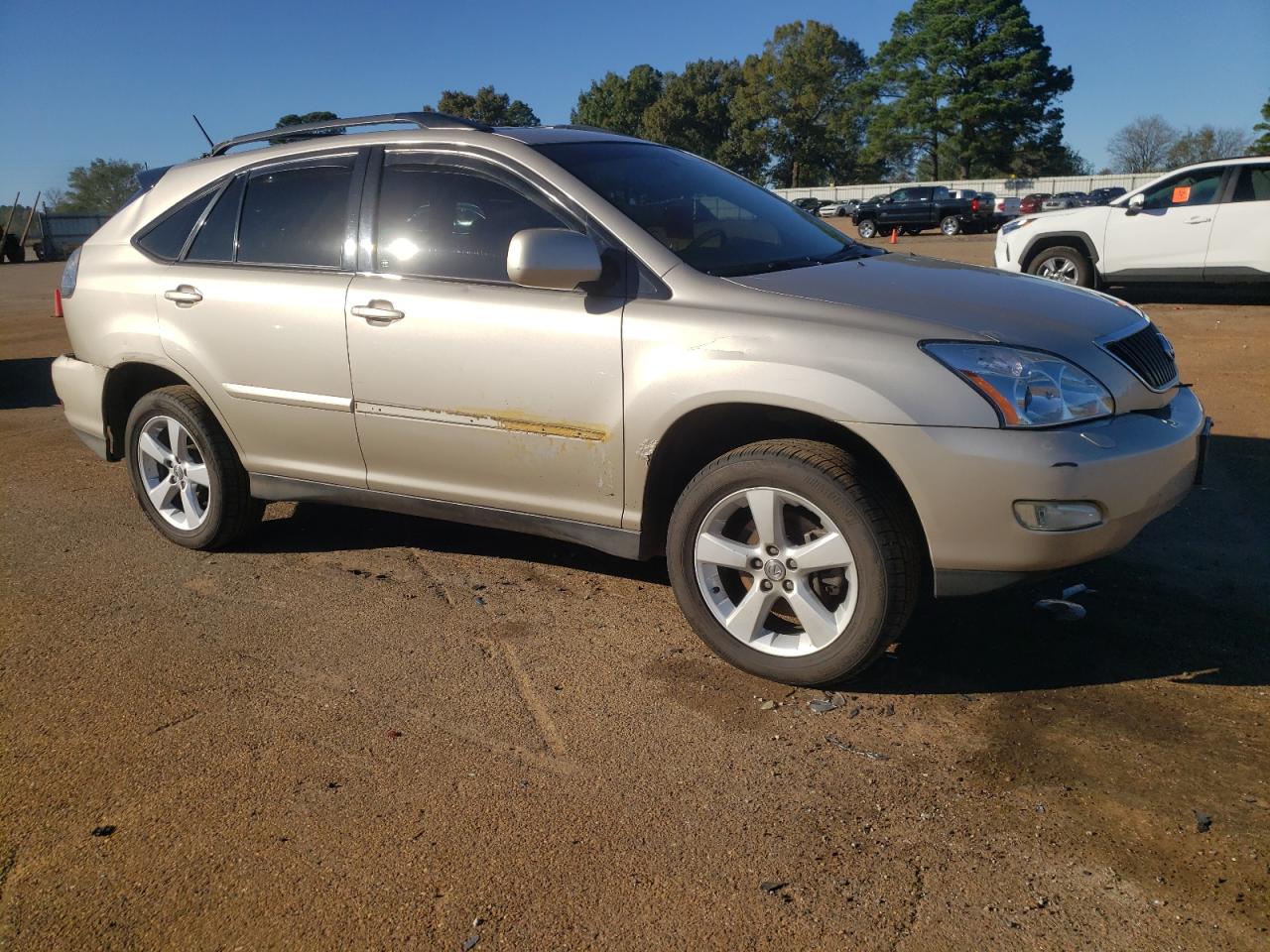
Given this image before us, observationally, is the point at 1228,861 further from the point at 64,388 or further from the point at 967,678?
the point at 64,388

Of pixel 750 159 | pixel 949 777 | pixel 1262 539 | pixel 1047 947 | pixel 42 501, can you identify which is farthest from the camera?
pixel 750 159

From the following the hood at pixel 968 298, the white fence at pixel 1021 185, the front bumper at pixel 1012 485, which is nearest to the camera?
the front bumper at pixel 1012 485

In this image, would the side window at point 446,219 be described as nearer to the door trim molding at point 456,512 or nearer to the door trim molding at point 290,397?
the door trim molding at point 290,397

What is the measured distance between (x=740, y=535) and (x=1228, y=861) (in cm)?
164

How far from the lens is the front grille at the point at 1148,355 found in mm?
3377

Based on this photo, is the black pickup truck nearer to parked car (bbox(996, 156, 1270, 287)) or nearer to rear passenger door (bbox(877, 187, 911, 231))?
rear passenger door (bbox(877, 187, 911, 231))

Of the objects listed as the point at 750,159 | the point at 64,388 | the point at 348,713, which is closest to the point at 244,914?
the point at 348,713

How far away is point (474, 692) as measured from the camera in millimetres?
3459

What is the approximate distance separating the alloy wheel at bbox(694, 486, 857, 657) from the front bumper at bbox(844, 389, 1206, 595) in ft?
0.97

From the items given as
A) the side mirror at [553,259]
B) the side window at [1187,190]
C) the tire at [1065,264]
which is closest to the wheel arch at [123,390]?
the side mirror at [553,259]

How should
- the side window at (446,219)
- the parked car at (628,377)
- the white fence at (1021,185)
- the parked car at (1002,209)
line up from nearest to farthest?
1. the parked car at (628,377)
2. the side window at (446,219)
3. the parked car at (1002,209)
4. the white fence at (1021,185)

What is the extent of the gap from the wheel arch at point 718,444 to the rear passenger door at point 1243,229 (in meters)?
10.2

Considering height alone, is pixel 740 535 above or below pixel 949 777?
above

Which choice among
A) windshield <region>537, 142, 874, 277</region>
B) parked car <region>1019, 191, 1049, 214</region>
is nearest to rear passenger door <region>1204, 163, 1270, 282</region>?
windshield <region>537, 142, 874, 277</region>
